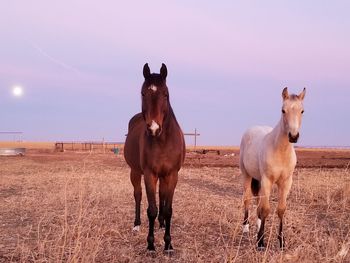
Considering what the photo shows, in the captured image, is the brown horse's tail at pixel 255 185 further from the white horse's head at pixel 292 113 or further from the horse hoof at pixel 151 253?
the horse hoof at pixel 151 253

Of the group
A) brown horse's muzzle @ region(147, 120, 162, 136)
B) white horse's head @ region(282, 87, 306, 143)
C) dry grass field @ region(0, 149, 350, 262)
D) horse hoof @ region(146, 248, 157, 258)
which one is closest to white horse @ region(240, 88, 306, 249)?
white horse's head @ region(282, 87, 306, 143)

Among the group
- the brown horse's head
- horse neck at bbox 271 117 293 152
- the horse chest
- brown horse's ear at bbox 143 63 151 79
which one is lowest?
the horse chest

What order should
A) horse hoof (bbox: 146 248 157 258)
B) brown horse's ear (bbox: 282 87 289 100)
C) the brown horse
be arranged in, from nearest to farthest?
the brown horse → horse hoof (bbox: 146 248 157 258) → brown horse's ear (bbox: 282 87 289 100)

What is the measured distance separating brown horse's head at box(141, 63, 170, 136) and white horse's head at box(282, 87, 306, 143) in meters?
1.65

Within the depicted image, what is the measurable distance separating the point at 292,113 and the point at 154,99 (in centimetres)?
190

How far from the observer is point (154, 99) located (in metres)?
5.18

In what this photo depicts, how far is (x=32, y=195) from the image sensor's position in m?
10.3

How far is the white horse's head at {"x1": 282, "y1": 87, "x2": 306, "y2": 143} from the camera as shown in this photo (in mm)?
5461

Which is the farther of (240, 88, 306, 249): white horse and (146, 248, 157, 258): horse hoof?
(240, 88, 306, 249): white horse

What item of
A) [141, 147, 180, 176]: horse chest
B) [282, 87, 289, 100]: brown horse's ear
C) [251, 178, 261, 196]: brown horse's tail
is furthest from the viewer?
[251, 178, 261, 196]: brown horse's tail

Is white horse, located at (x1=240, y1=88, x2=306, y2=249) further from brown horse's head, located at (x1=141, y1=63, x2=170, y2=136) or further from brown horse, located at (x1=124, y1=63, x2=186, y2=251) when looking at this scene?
brown horse's head, located at (x1=141, y1=63, x2=170, y2=136)

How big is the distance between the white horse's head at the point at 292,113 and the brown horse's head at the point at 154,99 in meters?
1.65

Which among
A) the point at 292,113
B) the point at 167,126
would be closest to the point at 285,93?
the point at 292,113

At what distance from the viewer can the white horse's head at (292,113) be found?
17.9 feet
